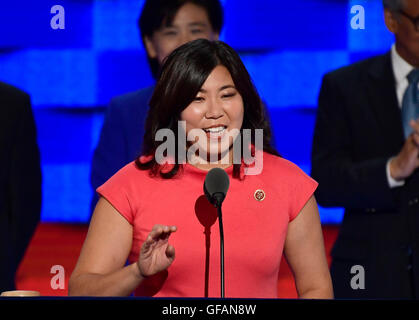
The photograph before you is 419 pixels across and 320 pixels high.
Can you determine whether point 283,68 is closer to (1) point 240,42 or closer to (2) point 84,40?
(1) point 240,42

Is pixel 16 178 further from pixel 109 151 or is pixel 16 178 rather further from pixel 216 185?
pixel 216 185

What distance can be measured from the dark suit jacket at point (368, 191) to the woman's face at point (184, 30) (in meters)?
0.49

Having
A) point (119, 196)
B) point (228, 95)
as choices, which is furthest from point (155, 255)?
point (228, 95)

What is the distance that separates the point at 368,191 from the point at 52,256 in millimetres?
1171

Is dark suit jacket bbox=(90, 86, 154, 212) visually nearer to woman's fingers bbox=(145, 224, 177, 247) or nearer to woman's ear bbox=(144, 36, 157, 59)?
woman's ear bbox=(144, 36, 157, 59)

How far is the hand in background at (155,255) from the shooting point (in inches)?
60.2

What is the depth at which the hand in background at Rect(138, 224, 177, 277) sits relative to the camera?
1.53 meters

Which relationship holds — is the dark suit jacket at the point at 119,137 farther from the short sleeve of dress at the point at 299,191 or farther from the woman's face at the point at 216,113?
the short sleeve of dress at the point at 299,191

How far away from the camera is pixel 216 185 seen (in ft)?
5.18

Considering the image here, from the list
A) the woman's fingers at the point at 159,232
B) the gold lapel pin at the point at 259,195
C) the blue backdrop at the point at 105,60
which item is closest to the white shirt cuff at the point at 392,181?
the blue backdrop at the point at 105,60

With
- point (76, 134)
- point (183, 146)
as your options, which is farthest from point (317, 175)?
point (76, 134)

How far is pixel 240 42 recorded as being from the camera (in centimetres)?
276

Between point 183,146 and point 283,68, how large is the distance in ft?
2.99

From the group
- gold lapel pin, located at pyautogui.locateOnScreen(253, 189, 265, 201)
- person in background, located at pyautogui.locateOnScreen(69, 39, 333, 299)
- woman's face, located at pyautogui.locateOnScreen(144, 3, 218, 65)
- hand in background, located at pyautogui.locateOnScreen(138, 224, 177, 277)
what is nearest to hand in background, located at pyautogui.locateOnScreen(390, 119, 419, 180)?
person in background, located at pyautogui.locateOnScreen(69, 39, 333, 299)
